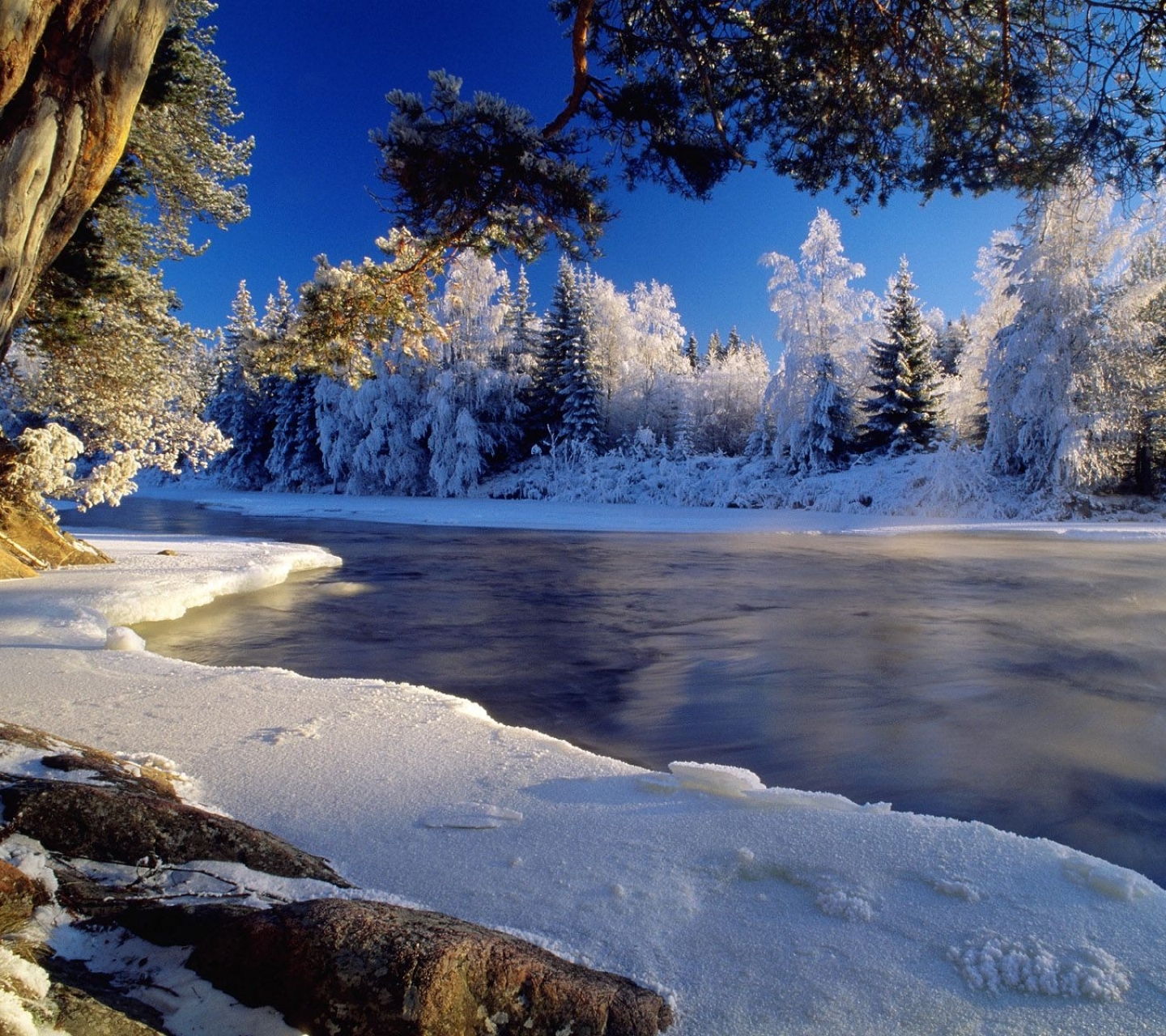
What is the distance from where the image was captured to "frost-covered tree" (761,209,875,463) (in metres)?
28.1

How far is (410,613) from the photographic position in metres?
9.64

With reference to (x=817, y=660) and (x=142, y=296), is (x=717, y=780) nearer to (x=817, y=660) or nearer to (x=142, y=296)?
(x=817, y=660)

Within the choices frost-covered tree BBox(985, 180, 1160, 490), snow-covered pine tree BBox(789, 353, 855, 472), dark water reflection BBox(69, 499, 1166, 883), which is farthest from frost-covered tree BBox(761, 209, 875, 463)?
dark water reflection BBox(69, 499, 1166, 883)

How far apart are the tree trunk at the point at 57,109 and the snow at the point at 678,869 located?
1.73 meters

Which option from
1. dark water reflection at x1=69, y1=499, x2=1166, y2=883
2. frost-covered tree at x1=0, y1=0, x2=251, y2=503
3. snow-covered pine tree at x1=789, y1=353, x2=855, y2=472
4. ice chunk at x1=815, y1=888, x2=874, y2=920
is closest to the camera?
ice chunk at x1=815, y1=888, x2=874, y2=920

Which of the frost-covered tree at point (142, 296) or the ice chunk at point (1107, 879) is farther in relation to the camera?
the frost-covered tree at point (142, 296)

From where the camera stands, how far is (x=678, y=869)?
2.25 meters

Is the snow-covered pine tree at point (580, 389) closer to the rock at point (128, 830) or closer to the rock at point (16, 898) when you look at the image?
the rock at point (128, 830)

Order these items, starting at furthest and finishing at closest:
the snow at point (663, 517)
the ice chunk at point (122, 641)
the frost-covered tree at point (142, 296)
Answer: the snow at point (663, 517) → the frost-covered tree at point (142, 296) → the ice chunk at point (122, 641)

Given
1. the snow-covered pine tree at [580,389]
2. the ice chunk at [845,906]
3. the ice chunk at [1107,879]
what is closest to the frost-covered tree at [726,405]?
the snow-covered pine tree at [580,389]

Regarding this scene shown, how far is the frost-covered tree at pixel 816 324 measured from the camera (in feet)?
92.3

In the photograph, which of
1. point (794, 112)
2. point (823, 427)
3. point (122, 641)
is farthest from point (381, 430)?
point (794, 112)

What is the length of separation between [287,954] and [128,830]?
66 centimetres

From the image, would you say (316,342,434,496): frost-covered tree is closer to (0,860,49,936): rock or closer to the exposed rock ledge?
the exposed rock ledge
